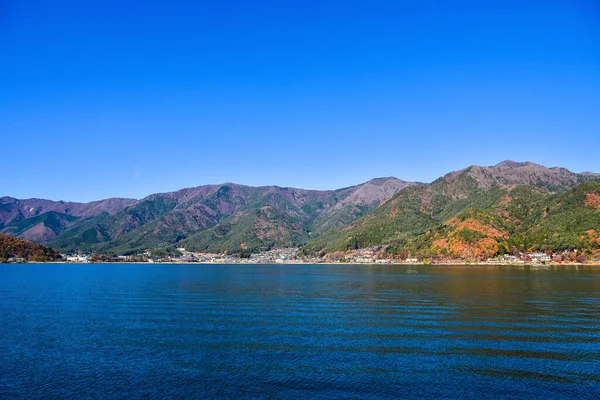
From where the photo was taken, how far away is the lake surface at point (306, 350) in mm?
30922

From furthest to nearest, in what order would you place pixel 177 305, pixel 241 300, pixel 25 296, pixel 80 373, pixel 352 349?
pixel 25 296 < pixel 241 300 < pixel 177 305 < pixel 352 349 < pixel 80 373

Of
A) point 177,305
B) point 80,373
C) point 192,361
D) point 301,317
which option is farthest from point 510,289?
point 80,373

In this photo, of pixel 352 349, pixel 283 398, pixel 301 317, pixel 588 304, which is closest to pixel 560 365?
pixel 352 349

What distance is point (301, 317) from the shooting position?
59.3 metres

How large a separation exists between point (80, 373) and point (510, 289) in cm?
8999

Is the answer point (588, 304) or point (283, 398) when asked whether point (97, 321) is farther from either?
point (588, 304)

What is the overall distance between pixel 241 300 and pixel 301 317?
971 inches

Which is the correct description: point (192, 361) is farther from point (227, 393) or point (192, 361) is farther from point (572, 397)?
point (572, 397)

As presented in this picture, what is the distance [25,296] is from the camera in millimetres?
89125

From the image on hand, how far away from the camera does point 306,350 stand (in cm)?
4062

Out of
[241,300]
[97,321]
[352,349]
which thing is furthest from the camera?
[241,300]

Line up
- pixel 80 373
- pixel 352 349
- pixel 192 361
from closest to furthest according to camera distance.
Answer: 1. pixel 80 373
2. pixel 192 361
3. pixel 352 349

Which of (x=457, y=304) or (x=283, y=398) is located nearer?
(x=283, y=398)

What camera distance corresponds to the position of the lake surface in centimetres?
3092
